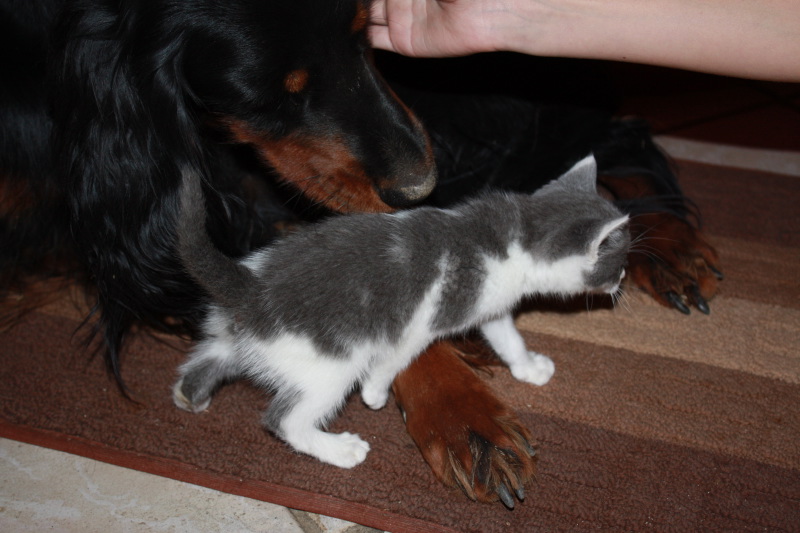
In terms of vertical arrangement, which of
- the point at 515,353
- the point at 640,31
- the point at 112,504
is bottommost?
the point at 112,504

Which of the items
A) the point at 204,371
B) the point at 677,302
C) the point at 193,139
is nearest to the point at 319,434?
the point at 204,371

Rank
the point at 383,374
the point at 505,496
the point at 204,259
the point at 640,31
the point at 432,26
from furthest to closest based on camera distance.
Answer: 1. the point at 432,26
2. the point at 640,31
3. the point at 383,374
4. the point at 505,496
5. the point at 204,259

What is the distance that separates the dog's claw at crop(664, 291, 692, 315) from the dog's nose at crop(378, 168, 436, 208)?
0.80m

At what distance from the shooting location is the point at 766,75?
163 cm

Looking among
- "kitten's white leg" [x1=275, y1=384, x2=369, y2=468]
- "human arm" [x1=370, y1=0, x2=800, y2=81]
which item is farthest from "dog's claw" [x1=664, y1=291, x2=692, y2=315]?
"kitten's white leg" [x1=275, y1=384, x2=369, y2=468]

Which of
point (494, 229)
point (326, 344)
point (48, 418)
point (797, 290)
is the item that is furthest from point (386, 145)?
point (797, 290)

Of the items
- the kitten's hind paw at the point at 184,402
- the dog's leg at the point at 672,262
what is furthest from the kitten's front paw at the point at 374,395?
the dog's leg at the point at 672,262

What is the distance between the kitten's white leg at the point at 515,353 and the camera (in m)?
1.69

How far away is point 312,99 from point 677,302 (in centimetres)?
112

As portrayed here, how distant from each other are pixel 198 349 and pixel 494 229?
0.74 m

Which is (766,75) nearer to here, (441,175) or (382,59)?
(441,175)

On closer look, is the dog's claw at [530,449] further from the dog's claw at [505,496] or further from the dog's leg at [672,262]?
the dog's leg at [672,262]

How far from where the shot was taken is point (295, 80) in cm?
151

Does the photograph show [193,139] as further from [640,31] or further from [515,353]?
[640,31]
